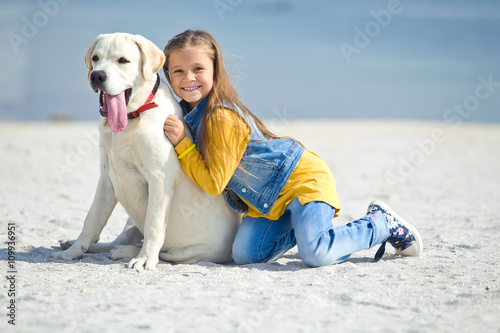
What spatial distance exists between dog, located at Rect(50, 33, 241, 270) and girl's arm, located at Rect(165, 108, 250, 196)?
10 centimetres

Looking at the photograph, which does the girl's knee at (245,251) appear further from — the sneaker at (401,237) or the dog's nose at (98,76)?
the dog's nose at (98,76)

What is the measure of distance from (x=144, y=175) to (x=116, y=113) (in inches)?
19.0

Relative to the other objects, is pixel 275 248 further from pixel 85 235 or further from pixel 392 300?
pixel 85 235

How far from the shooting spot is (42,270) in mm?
3404

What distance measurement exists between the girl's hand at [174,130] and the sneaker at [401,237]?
1.66 meters

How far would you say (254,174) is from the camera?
376 cm

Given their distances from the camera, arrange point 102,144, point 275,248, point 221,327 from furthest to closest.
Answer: point 275,248
point 102,144
point 221,327

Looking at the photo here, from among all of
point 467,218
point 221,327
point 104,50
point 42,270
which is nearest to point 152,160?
point 104,50

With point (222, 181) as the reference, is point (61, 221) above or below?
below

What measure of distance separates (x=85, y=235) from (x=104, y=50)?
1.40 meters

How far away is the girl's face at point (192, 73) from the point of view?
376 centimetres

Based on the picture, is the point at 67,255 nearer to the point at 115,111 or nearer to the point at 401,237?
the point at 115,111

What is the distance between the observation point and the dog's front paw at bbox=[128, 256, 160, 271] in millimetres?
3453

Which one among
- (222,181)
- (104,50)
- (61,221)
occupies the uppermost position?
(104,50)
